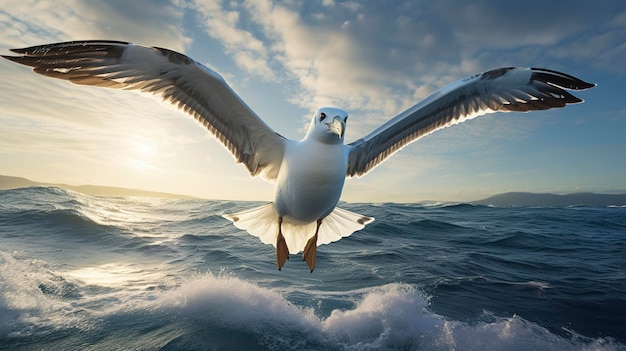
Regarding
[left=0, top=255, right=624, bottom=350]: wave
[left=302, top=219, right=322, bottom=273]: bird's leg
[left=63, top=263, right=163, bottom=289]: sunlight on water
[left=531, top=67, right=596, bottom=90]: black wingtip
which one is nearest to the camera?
[left=531, top=67, right=596, bottom=90]: black wingtip

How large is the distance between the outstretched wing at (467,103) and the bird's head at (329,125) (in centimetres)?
106

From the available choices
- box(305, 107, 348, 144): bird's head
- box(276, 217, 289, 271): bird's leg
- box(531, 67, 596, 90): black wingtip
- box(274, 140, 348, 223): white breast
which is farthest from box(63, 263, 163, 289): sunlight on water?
box(531, 67, 596, 90): black wingtip

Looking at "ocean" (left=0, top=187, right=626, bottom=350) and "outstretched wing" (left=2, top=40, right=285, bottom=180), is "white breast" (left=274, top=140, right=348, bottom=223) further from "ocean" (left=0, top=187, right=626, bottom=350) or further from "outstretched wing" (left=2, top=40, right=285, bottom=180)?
"ocean" (left=0, top=187, right=626, bottom=350)

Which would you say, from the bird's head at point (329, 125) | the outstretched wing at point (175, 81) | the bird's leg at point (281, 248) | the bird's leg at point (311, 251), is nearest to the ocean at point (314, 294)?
the bird's leg at point (311, 251)

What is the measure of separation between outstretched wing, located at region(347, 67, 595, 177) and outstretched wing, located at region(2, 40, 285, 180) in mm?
1506

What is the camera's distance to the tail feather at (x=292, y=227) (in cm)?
613

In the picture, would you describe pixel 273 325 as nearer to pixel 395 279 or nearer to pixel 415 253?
pixel 395 279

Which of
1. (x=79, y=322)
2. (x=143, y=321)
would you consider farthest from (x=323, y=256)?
(x=79, y=322)

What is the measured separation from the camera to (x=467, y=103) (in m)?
5.95

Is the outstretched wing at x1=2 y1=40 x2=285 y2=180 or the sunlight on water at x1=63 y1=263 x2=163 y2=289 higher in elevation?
the outstretched wing at x1=2 y1=40 x2=285 y2=180

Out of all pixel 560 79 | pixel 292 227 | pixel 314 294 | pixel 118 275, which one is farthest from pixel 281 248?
pixel 118 275

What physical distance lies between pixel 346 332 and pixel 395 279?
3.65 m

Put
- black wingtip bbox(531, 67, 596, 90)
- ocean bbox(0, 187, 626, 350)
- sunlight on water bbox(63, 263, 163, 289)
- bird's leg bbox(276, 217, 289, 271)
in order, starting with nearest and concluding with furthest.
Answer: black wingtip bbox(531, 67, 596, 90), bird's leg bbox(276, 217, 289, 271), ocean bbox(0, 187, 626, 350), sunlight on water bbox(63, 263, 163, 289)

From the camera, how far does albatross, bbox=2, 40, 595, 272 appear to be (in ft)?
14.3
